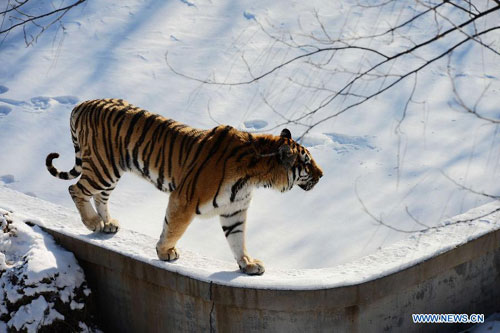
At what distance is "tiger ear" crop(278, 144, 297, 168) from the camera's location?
430 centimetres

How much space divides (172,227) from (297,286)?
903mm

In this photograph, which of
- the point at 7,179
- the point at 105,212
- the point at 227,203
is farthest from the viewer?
the point at 7,179

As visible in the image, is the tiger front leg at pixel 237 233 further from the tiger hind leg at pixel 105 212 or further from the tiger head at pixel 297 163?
the tiger hind leg at pixel 105 212

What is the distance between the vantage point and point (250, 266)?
447 cm

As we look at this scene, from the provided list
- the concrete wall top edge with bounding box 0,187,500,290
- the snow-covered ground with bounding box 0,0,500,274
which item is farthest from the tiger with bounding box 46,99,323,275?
the snow-covered ground with bounding box 0,0,500,274

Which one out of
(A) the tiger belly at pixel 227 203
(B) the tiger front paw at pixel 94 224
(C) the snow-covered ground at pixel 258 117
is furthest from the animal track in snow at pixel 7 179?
(A) the tiger belly at pixel 227 203

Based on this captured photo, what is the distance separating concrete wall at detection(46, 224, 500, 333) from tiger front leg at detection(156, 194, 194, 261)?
0.15 meters

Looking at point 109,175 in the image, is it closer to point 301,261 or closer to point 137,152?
point 137,152

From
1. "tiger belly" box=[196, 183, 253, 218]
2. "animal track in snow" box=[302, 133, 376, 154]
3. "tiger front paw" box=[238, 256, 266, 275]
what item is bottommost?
"tiger front paw" box=[238, 256, 266, 275]

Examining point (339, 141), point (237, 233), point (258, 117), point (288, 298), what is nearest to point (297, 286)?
Answer: point (288, 298)

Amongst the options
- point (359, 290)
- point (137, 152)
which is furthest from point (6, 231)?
point (359, 290)

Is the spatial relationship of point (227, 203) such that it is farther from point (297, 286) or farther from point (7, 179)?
point (7, 179)

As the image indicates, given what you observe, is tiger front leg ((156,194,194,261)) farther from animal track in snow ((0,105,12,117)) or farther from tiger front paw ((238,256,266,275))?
animal track in snow ((0,105,12,117))

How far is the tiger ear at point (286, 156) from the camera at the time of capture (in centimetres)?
430
